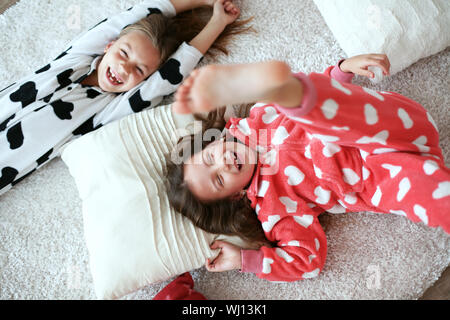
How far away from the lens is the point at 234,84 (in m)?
0.62

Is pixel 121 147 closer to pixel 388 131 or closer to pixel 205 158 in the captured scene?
pixel 205 158

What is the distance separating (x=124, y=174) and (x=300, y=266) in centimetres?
53

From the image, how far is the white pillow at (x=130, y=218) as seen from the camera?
883 millimetres

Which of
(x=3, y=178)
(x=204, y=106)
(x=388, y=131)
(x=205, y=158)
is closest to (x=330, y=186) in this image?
(x=388, y=131)

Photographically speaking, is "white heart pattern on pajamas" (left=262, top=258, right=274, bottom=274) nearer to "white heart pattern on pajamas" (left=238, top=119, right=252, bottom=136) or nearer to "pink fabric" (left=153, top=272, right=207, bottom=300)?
"pink fabric" (left=153, top=272, right=207, bottom=300)

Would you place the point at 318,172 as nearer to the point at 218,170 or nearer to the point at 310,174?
the point at 310,174

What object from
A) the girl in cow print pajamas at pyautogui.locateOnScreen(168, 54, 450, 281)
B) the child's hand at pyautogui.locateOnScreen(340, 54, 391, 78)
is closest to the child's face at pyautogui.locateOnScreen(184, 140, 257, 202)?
the girl in cow print pajamas at pyautogui.locateOnScreen(168, 54, 450, 281)

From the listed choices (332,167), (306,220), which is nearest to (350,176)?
(332,167)

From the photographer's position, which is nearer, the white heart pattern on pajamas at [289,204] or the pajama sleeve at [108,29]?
the white heart pattern on pajamas at [289,204]

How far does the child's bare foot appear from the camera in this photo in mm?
601

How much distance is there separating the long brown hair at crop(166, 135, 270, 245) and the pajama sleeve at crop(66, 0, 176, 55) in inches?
20.2

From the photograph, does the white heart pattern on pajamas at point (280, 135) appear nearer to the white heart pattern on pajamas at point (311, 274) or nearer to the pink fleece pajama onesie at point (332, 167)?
the pink fleece pajama onesie at point (332, 167)

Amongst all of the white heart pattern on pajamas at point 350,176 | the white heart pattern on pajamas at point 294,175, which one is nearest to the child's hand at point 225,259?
the white heart pattern on pajamas at point 294,175

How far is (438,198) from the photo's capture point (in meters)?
0.75
